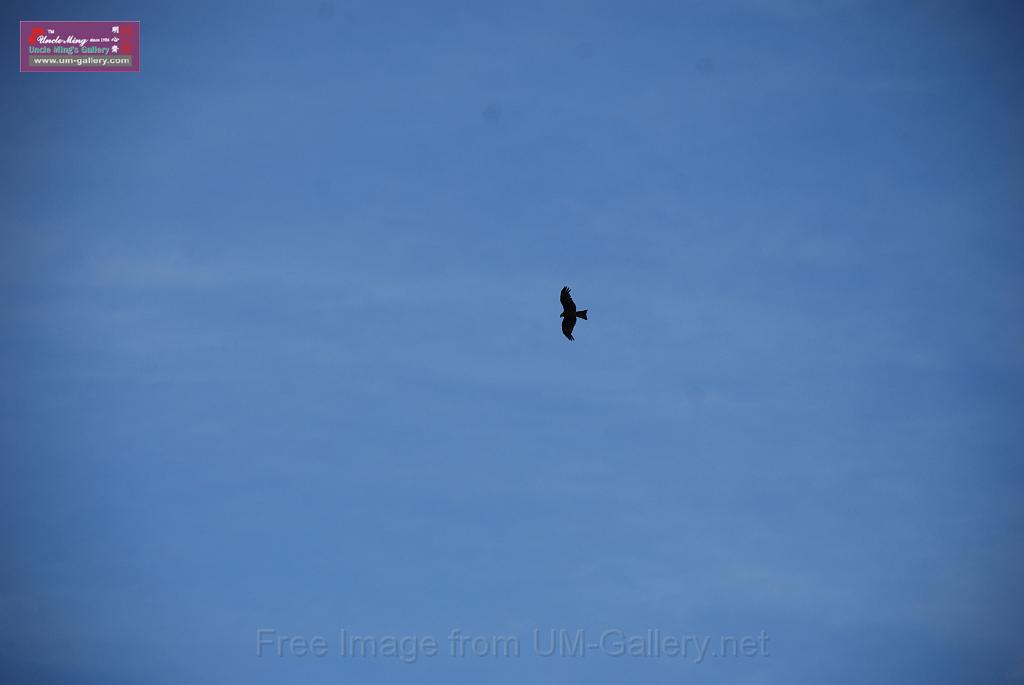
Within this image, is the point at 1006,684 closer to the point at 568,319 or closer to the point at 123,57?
the point at 568,319

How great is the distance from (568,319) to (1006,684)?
316 ft

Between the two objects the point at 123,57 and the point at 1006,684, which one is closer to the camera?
the point at 123,57

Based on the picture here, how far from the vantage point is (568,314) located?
267ft

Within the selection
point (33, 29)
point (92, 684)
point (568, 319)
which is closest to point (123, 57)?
point (33, 29)

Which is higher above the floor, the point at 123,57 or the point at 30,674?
the point at 123,57

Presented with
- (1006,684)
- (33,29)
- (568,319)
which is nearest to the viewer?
(568,319)

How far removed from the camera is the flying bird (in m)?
80.6

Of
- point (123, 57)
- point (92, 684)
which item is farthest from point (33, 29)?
point (92, 684)

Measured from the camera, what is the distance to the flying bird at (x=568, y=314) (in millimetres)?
80625

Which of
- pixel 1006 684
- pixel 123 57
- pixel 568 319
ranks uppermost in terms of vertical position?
pixel 123 57

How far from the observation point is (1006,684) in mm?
148750

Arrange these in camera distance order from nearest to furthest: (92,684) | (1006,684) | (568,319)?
1. (568,319)
2. (1006,684)
3. (92,684)

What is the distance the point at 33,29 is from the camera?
382 feet

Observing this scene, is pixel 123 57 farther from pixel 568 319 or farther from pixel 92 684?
pixel 92 684
